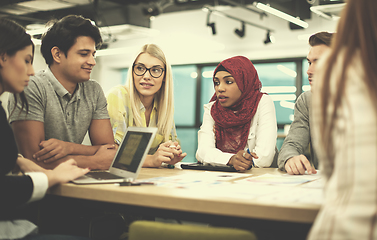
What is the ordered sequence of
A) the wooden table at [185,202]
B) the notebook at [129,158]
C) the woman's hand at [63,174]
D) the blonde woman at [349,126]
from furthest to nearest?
1. the notebook at [129,158]
2. the woman's hand at [63,174]
3. the wooden table at [185,202]
4. the blonde woman at [349,126]

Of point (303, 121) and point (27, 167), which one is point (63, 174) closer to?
point (27, 167)

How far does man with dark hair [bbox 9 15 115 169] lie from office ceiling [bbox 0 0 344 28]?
4.41 meters

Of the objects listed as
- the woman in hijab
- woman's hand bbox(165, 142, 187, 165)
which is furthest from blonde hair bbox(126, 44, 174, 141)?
woman's hand bbox(165, 142, 187, 165)

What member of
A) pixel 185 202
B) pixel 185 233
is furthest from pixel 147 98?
pixel 185 233

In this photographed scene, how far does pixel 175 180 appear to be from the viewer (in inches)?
55.4

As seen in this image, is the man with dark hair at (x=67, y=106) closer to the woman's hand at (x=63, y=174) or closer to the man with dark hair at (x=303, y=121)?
the woman's hand at (x=63, y=174)

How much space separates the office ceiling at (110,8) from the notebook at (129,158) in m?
5.01

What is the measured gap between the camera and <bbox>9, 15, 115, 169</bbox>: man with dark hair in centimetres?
169

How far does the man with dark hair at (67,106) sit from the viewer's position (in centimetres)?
169

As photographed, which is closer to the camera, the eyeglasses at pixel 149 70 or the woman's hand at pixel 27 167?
the woman's hand at pixel 27 167

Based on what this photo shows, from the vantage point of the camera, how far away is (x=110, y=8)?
686cm

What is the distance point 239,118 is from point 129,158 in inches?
44.1

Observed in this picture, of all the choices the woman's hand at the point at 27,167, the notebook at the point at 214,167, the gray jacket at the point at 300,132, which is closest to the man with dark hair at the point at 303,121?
the gray jacket at the point at 300,132

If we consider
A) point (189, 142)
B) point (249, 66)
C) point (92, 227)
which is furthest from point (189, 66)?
point (92, 227)
